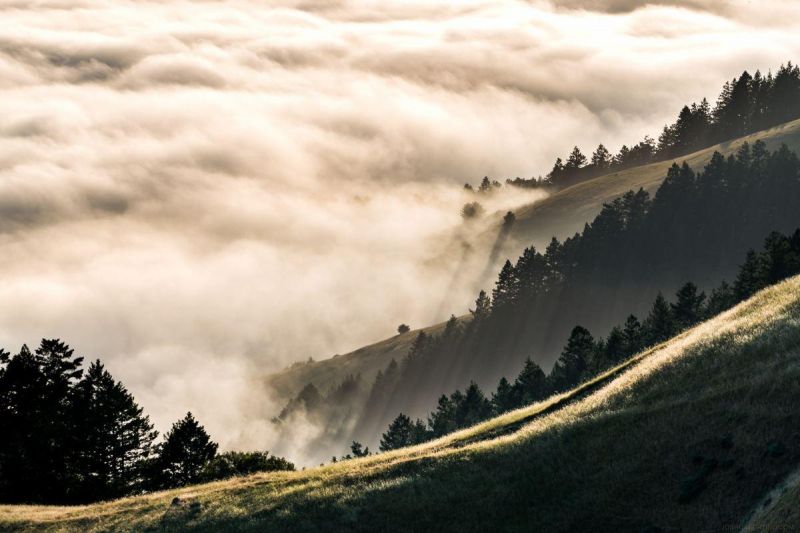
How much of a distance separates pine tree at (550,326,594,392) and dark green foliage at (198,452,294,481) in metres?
62.8

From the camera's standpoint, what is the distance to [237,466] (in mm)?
63625

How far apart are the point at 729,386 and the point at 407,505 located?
1705 cm

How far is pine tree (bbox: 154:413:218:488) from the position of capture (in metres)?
79.2

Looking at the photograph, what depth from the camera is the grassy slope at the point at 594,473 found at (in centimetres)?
3334

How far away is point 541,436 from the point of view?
43.8m

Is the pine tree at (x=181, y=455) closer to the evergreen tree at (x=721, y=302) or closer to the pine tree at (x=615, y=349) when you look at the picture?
the pine tree at (x=615, y=349)

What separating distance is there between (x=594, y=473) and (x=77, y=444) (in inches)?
2049

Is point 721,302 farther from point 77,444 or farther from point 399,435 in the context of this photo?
point 77,444

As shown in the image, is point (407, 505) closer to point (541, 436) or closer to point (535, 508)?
point (535, 508)

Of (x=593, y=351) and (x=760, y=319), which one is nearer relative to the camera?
(x=760, y=319)

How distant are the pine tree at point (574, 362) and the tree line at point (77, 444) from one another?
59.1 meters

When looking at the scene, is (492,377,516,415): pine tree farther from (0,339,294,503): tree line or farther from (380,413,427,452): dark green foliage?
(0,339,294,503): tree line

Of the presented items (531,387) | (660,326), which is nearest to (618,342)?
(660,326)

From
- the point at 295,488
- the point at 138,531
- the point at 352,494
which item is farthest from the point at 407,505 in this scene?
the point at 138,531
